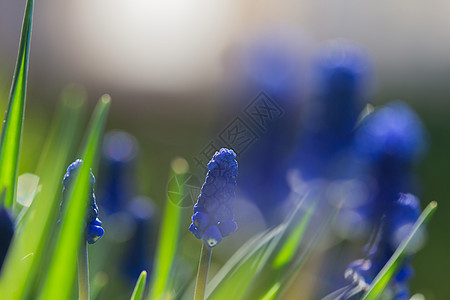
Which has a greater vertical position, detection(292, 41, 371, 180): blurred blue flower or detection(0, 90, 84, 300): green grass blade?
detection(0, 90, 84, 300): green grass blade

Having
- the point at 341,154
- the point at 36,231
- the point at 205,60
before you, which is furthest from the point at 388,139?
the point at 205,60

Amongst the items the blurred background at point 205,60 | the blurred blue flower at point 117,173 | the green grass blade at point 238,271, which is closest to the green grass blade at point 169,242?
the green grass blade at point 238,271

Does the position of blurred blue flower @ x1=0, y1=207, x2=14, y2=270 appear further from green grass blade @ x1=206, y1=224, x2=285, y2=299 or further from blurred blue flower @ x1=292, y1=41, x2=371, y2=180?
blurred blue flower @ x1=292, y1=41, x2=371, y2=180

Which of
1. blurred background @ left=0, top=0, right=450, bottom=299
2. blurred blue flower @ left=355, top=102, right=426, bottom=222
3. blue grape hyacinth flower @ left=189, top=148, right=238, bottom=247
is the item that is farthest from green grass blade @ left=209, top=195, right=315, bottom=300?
blurred background @ left=0, top=0, right=450, bottom=299

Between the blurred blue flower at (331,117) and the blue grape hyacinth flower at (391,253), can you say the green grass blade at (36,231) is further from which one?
the blurred blue flower at (331,117)

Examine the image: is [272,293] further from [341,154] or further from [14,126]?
[341,154]

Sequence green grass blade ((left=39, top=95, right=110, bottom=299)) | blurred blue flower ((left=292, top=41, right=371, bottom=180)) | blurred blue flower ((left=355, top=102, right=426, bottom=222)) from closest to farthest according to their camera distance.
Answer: green grass blade ((left=39, top=95, right=110, bottom=299))
blurred blue flower ((left=355, top=102, right=426, bottom=222))
blurred blue flower ((left=292, top=41, right=371, bottom=180))

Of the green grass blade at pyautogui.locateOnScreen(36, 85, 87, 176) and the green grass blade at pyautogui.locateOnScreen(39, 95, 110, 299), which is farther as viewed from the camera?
the green grass blade at pyautogui.locateOnScreen(36, 85, 87, 176)
